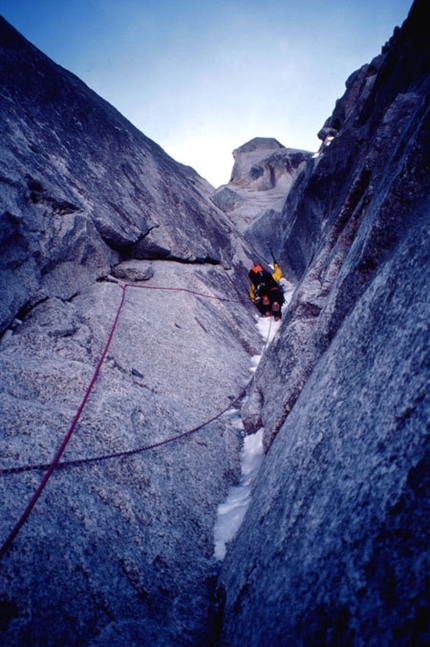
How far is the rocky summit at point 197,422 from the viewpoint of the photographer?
139 cm

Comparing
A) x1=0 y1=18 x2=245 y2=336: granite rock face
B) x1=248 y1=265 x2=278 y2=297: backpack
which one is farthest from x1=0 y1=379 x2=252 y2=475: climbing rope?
x1=248 y1=265 x2=278 y2=297: backpack

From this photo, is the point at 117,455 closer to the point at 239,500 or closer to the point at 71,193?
the point at 239,500

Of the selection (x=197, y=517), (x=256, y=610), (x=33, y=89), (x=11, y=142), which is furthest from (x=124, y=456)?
(x=33, y=89)

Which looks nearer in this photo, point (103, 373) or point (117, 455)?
point (117, 455)

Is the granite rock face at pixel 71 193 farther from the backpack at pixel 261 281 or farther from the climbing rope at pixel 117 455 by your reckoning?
the climbing rope at pixel 117 455

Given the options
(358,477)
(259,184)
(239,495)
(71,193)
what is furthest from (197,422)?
(259,184)

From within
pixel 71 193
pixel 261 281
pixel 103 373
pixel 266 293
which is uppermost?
pixel 261 281

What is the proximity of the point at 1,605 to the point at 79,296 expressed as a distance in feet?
16.9

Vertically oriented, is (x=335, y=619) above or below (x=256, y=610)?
above

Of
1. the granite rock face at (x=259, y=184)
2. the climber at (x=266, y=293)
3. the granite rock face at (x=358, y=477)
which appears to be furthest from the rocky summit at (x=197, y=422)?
the granite rock face at (x=259, y=184)

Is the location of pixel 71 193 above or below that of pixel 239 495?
above

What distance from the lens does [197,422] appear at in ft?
14.7

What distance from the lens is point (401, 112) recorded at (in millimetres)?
4785

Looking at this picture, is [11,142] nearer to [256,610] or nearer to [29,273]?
[29,273]
